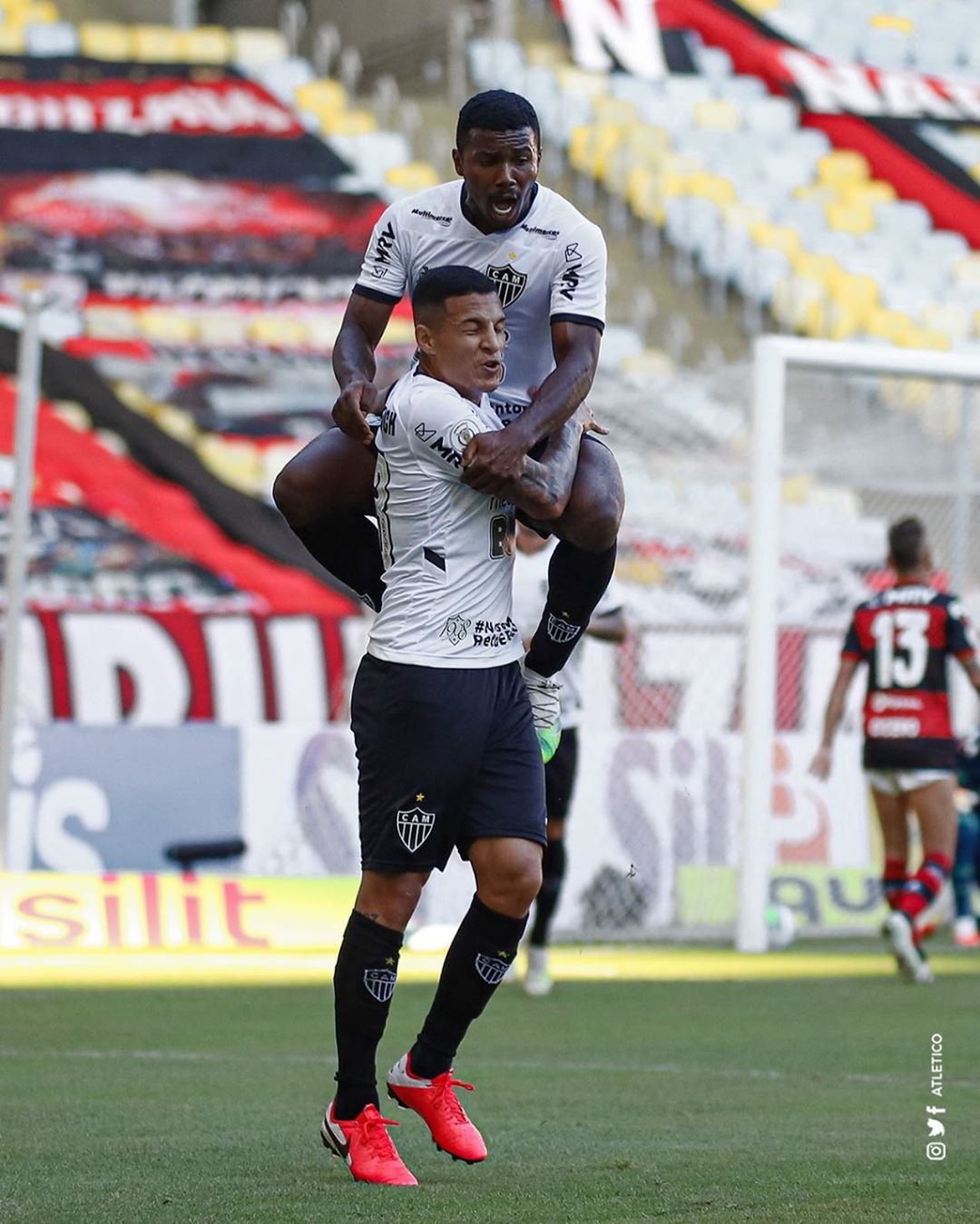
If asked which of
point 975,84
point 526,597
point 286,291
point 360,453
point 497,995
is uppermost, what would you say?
point 975,84

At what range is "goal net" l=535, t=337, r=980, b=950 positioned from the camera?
40.4 feet

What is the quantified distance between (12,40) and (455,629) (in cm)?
1784

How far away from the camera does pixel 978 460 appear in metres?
13.2

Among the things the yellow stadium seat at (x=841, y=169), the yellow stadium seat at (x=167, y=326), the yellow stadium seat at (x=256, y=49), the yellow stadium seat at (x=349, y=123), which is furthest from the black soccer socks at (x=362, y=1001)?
the yellow stadium seat at (x=841, y=169)

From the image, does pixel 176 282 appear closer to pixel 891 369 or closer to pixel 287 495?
pixel 891 369

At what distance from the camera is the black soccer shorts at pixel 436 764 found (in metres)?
4.73

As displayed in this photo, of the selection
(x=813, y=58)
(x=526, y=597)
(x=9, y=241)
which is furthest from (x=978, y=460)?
(x=813, y=58)

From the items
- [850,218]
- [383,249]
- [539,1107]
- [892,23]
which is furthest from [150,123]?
[383,249]

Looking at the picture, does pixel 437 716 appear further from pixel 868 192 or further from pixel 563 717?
pixel 868 192

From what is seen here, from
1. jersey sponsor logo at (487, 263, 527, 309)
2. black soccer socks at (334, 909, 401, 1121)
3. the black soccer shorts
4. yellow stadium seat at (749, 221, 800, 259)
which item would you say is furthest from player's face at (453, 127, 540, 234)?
yellow stadium seat at (749, 221, 800, 259)

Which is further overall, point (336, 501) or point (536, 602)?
point (536, 602)

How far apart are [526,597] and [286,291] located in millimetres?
11435

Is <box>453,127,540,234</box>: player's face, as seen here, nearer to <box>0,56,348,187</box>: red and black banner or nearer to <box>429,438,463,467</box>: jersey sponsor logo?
<box>429,438,463,467</box>: jersey sponsor logo

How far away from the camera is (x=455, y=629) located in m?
4.79
